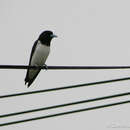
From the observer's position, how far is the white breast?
6.73 metres

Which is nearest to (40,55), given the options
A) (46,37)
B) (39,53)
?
(39,53)

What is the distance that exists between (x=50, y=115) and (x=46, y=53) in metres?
3.22

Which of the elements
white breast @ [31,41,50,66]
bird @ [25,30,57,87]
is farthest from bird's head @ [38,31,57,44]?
white breast @ [31,41,50,66]

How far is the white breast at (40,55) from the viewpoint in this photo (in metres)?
6.73

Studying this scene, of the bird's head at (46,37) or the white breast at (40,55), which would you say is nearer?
the white breast at (40,55)

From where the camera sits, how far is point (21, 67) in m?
3.42

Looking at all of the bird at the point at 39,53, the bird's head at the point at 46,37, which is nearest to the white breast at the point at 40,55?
the bird at the point at 39,53

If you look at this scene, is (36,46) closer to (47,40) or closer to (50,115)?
(47,40)

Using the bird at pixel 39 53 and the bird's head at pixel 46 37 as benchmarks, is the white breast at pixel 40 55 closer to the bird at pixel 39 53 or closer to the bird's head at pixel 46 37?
the bird at pixel 39 53

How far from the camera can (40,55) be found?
6.77 meters

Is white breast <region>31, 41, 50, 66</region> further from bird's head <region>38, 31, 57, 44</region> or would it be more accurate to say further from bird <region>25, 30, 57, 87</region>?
bird's head <region>38, 31, 57, 44</region>

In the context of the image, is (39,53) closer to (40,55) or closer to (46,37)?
(40,55)

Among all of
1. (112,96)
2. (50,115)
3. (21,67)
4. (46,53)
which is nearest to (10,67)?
(21,67)

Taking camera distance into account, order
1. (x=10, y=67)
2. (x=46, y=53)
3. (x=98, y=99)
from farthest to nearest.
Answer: (x=46, y=53) < (x=98, y=99) < (x=10, y=67)
